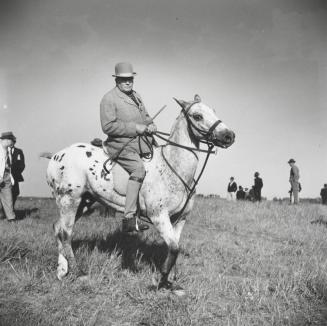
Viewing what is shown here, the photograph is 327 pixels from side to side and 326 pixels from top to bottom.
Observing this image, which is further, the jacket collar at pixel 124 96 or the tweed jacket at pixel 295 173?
the tweed jacket at pixel 295 173

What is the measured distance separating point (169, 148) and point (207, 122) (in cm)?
77

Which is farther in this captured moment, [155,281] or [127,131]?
[127,131]

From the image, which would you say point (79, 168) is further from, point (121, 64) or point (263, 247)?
point (263, 247)

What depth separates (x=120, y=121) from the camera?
577 centimetres

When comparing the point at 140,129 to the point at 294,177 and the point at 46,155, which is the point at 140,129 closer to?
the point at 46,155

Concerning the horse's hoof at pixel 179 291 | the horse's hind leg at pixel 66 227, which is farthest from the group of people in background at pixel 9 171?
the horse's hoof at pixel 179 291

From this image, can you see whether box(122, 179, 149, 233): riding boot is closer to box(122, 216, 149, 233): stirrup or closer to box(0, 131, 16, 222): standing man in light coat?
box(122, 216, 149, 233): stirrup

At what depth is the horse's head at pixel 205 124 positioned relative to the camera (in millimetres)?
5129

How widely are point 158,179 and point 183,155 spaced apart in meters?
0.51

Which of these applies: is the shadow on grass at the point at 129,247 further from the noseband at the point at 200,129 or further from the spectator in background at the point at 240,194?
the spectator in background at the point at 240,194

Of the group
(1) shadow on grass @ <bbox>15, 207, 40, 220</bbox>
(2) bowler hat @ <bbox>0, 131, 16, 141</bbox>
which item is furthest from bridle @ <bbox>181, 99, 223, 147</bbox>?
(1) shadow on grass @ <bbox>15, 207, 40, 220</bbox>

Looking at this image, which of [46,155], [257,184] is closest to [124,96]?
[46,155]

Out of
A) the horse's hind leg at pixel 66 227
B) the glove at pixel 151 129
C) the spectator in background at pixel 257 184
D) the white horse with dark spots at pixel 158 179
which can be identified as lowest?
the spectator in background at pixel 257 184

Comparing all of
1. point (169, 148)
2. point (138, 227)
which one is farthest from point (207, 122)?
point (138, 227)
